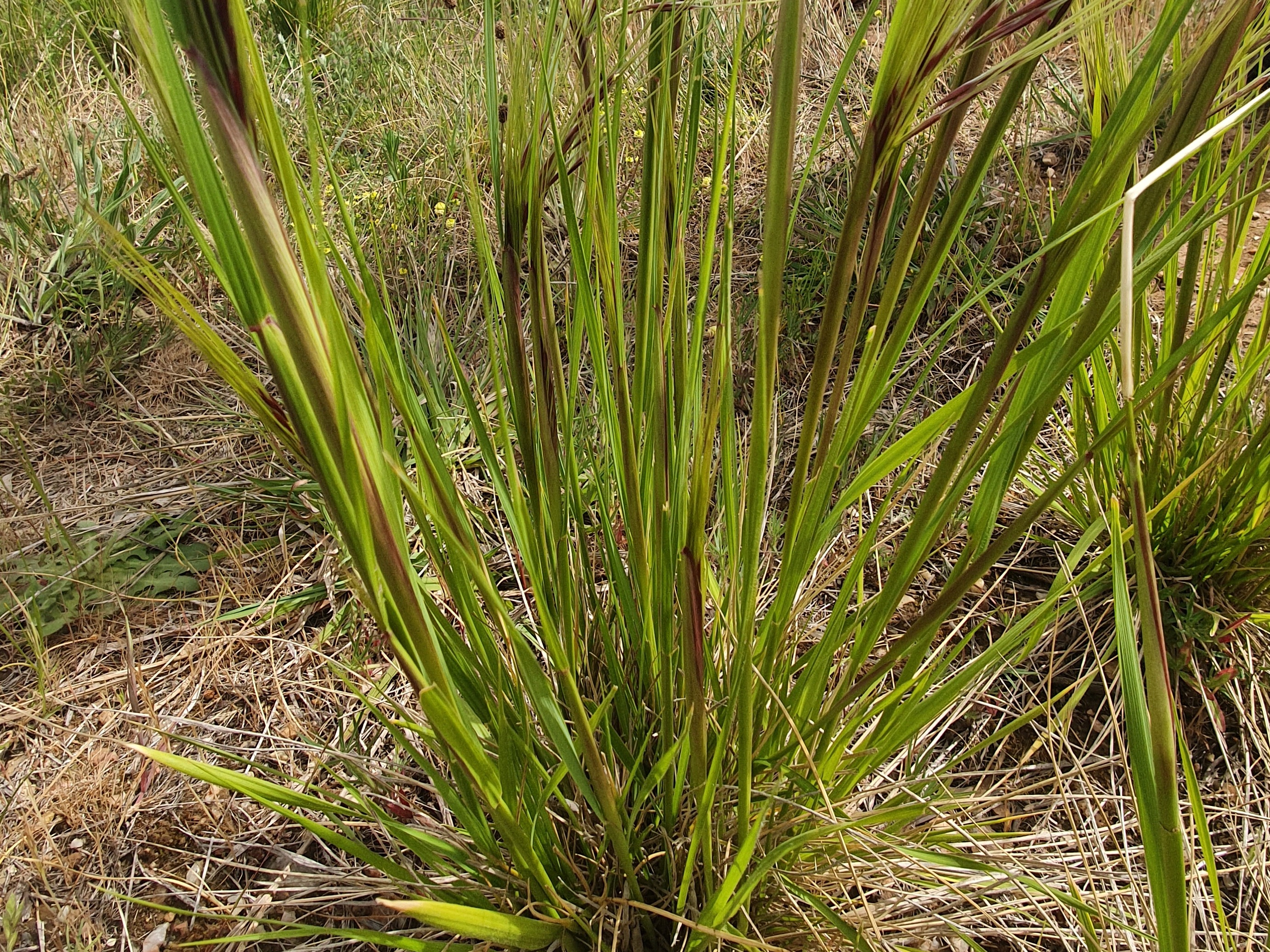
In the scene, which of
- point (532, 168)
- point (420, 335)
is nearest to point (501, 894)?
point (532, 168)

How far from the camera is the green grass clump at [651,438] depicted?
0.34 meters

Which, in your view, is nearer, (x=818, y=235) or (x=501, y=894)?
(x=501, y=894)

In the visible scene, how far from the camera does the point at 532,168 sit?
48 centimetres

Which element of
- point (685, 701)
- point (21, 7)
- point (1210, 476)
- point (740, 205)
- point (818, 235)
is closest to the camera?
point (685, 701)

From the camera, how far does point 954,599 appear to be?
1.73 ft

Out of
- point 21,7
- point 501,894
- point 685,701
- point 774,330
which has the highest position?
point 21,7

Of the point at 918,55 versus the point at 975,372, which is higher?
the point at 918,55

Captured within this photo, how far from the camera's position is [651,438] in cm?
64

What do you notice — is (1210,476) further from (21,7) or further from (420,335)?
(21,7)

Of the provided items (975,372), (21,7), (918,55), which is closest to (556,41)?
(918,55)

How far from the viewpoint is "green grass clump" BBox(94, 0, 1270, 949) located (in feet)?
1.11

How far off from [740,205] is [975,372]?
0.77 metres

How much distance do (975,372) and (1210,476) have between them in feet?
1.40

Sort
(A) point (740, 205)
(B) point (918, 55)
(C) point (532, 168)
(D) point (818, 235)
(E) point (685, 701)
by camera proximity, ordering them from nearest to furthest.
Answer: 1. (B) point (918, 55)
2. (C) point (532, 168)
3. (E) point (685, 701)
4. (D) point (818, 235)
5. (A) point (740, 205)
